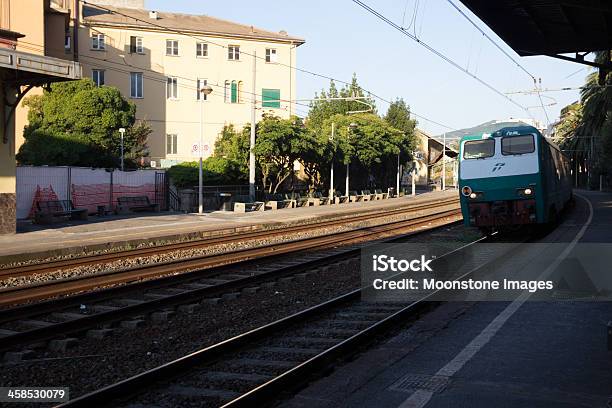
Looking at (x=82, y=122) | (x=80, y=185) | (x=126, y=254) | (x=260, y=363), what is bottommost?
(x=260, y=363)

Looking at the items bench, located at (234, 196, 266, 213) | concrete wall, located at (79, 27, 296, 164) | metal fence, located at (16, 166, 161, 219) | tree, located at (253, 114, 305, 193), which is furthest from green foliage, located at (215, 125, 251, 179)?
concrete wall, located at (79, 27, 296, 164)

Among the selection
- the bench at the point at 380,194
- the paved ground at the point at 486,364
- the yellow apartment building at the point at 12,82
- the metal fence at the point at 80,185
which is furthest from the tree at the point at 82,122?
the paved ground at the point at 486,364

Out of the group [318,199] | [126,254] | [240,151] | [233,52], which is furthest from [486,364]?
[233,52]

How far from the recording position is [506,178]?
56.7 ft

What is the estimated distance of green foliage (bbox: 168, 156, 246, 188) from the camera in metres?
35.2

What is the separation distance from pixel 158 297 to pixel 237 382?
15.3ft

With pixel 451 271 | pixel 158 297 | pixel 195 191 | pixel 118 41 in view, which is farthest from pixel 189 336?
pixel 118 41

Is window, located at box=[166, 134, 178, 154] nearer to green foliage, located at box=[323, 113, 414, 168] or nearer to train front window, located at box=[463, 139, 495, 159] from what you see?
green foliage, located at box=[323, 113, 414, 168]

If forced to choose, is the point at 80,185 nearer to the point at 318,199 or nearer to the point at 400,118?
the point at 318,199

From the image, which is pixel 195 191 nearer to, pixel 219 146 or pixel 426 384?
pixel 219 146

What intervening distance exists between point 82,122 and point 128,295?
3096 cm

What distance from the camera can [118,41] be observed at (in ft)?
168

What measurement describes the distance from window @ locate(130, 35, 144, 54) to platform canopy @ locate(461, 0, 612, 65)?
4085cm

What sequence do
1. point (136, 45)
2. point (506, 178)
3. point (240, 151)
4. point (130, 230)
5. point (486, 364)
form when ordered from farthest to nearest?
point (136, 45) < point (240, 151) < point (130, 230) < point (506, 178) < point (486, 364)
